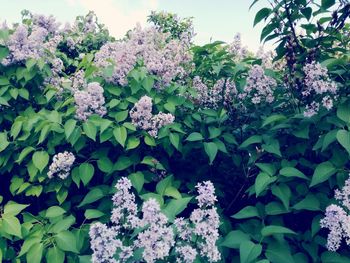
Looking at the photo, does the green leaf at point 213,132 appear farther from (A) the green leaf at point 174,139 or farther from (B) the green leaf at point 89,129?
(B) the green leaf at point 89,129

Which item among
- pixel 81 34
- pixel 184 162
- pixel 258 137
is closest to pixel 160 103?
pixel 184 162

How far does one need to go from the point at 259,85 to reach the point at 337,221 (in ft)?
4.14

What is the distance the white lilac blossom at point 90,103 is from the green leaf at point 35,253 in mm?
1012

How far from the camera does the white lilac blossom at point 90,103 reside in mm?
3049

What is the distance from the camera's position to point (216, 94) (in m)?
3.53

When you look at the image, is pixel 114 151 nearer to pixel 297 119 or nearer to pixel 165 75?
pixel 165 75

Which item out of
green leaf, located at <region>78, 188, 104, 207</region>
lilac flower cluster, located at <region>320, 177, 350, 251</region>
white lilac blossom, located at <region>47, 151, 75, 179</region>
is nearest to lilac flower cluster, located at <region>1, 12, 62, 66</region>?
white lilac blossom, located at <region>47, 151, 75, 179</region>

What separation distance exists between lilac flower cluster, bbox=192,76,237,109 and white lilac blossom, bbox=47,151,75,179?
121 centimetres

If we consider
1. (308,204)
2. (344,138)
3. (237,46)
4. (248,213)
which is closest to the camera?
(344,138)

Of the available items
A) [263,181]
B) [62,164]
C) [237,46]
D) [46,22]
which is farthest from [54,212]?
[46,22]

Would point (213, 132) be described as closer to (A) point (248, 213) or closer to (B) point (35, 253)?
(A) point (248, 213)

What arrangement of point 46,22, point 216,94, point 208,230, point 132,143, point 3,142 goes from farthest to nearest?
point 46,22 → point 216,94 → point 3,142 → point 132,143 → point 208,230

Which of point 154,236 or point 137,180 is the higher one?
point 137,180

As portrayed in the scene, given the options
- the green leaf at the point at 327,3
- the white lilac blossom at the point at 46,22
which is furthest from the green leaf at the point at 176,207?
the white lilac blossom at the point at 46,22
